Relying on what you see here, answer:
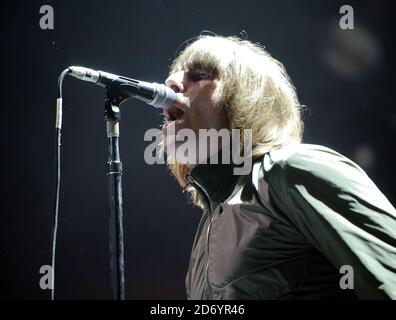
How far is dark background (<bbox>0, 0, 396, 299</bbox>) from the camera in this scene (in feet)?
8.50

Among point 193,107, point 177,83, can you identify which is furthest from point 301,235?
point 177,83

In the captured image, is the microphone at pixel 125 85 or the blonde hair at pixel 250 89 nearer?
the microphone at pixel 125 85

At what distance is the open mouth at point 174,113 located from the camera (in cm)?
146

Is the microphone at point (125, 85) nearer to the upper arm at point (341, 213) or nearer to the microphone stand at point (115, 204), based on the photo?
the microphone stand at point (115, 204)

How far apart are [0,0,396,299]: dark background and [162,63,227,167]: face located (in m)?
1.18

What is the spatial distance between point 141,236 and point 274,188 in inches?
66.4

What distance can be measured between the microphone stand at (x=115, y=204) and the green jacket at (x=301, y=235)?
242 millimetres

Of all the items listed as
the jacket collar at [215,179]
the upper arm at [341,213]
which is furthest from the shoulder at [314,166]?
the jacket collar at [215,179]

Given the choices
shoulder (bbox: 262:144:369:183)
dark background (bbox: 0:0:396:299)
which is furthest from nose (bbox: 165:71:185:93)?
dark background (bbox: 0:0:396:299)

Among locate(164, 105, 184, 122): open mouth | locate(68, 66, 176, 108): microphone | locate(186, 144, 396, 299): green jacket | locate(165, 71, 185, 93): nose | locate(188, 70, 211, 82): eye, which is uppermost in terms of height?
locate(188, 70, 211, 82): eye

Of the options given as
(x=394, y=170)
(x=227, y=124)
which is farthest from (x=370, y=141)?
(x=227, y=124)

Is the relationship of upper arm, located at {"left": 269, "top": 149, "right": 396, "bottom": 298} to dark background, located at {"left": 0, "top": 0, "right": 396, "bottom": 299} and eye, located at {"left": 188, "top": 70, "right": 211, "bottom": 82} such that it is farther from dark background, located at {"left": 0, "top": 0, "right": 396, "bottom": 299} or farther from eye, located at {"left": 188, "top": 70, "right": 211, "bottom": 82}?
dark background, located at {"left": 0, "top": 0, "right": 396, "bottom": 299}

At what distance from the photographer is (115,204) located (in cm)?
115

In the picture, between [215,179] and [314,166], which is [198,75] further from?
[314,166]
